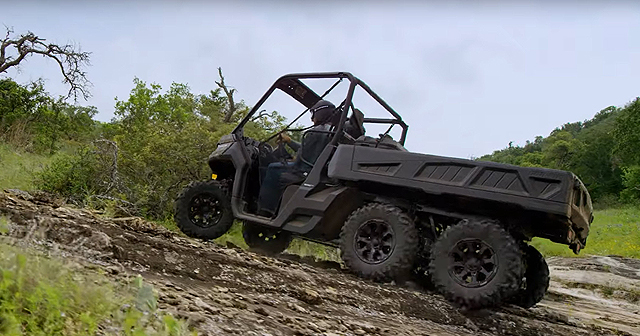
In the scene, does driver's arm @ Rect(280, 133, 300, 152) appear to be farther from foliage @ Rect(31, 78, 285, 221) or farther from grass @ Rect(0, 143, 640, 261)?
foliage @ Rect(31, 78, 285, 221)

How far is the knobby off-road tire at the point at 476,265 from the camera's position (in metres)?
3.93

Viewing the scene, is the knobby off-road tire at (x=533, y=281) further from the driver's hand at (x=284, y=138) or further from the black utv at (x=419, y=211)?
the driver's hand at (x=284, y=138)

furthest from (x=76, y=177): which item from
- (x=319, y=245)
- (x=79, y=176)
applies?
(x=319, y=245)

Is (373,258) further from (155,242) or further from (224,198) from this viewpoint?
(224,198)

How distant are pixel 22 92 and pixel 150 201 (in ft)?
34.5

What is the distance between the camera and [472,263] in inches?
164

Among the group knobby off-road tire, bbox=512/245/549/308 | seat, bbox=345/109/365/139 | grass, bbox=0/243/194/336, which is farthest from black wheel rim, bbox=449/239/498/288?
grass, bbox=0/243/194/336

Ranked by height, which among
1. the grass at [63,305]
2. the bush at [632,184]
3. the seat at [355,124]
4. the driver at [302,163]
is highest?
the bush at [632,184]

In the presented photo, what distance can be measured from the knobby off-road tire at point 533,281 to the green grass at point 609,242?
389 inches

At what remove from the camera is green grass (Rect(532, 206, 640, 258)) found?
604 inches

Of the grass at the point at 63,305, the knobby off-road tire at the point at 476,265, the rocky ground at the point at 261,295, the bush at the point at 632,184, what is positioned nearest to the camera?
the grass at the point at 63,305

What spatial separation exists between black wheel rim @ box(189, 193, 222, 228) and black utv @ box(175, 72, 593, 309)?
11 centimetres

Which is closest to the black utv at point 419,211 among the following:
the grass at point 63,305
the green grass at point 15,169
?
the grass at point 63,305

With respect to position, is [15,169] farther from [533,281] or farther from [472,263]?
[533,281]
